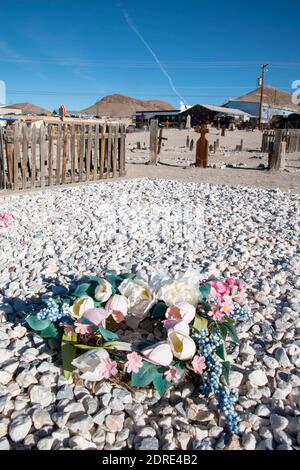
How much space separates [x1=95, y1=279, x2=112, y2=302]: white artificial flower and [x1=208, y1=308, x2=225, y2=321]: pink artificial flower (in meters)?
0.68

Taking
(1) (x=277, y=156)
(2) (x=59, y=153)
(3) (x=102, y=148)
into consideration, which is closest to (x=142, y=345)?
(2) (x=59, y=153)

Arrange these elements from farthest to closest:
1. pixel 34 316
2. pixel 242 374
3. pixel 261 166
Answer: pixel 261 166 → pixel 34 316 → pixel 242 374

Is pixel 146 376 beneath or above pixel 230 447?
above

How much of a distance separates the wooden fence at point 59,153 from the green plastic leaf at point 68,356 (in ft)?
→ 20.3

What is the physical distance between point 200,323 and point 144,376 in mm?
532

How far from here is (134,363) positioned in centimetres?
205

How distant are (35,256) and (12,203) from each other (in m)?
2.87

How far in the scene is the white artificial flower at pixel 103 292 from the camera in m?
2.53

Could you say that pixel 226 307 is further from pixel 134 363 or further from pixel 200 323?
pixel 134 363

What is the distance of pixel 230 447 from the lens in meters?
1.78

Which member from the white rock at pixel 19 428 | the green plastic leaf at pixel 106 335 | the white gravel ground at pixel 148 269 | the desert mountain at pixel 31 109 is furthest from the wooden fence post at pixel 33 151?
the desert mountain at pixel 31 109

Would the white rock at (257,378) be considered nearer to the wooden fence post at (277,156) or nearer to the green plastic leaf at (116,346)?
the green plastic leaf at (116,346)
